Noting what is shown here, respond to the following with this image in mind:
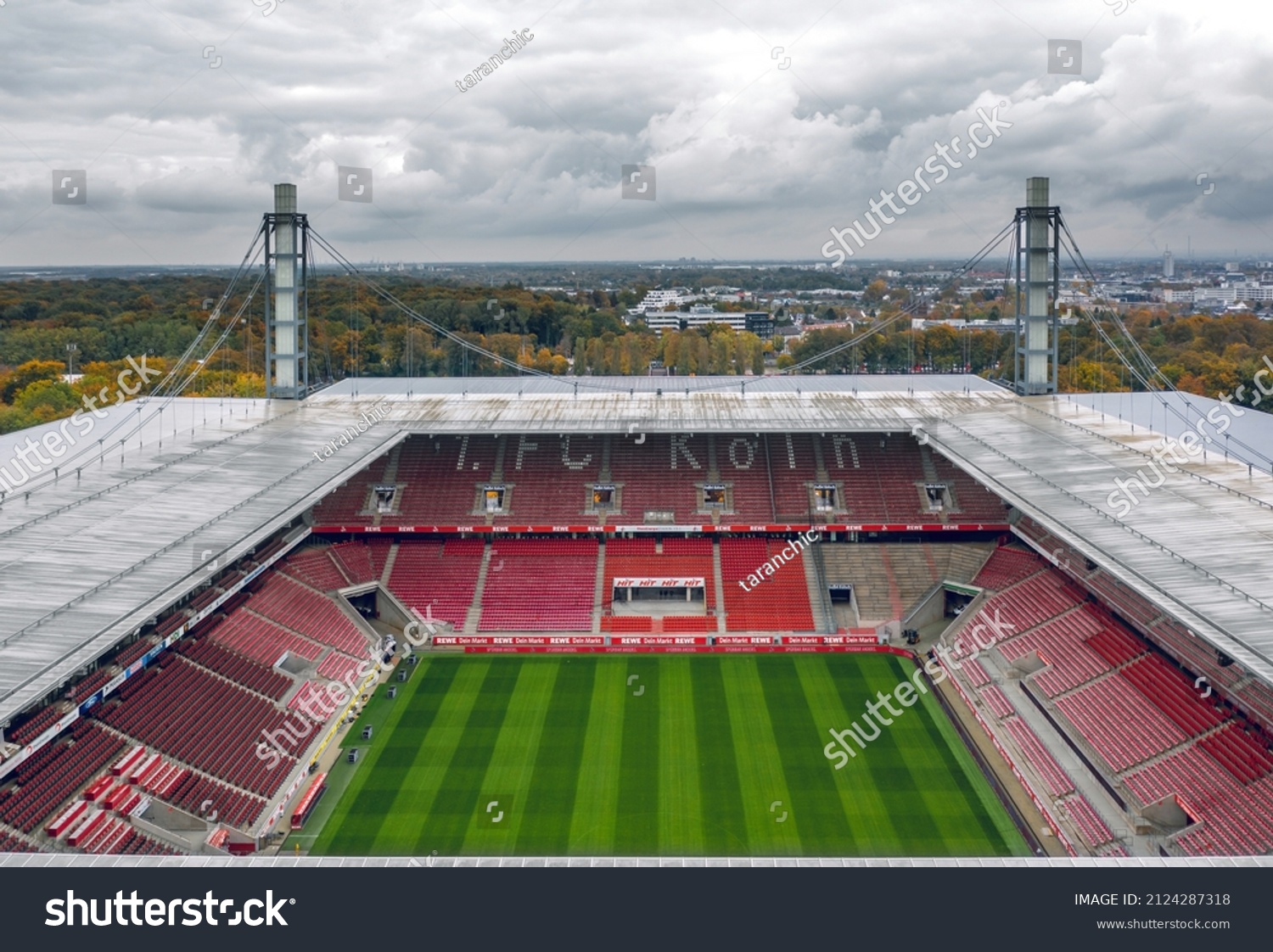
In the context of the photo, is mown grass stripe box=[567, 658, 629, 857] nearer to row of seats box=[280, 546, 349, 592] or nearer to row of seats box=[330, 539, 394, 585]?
row of seats box=[330, 539, 394, 585]

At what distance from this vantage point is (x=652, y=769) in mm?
35031

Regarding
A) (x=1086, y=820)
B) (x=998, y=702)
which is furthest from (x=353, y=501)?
(x=1086, y=820)

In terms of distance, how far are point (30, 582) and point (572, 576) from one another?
23.6 meters

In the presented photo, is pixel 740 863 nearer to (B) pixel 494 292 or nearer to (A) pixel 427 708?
(A) pixel 427 708

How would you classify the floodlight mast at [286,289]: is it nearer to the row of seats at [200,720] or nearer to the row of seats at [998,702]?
the row of seats at [200,720]

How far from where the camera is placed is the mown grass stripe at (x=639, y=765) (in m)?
30.6

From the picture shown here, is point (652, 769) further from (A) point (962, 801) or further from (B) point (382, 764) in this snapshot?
(A) point (962, 801)

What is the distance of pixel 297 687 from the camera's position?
38.7m

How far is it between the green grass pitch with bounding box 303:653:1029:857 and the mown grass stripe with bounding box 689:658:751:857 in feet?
0.21

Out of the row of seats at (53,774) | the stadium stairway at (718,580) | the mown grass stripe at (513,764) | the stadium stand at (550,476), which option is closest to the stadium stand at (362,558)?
the stadium stand at (550,476)

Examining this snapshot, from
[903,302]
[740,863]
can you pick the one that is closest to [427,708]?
[740,863]
